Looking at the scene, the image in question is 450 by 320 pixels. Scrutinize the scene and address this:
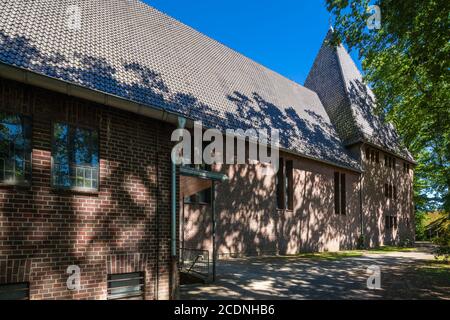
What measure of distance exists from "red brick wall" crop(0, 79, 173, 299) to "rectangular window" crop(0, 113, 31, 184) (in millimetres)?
130

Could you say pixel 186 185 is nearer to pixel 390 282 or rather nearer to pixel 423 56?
pixel 390 282

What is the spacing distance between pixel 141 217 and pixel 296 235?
12317mm

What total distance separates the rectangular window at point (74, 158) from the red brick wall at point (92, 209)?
15cm

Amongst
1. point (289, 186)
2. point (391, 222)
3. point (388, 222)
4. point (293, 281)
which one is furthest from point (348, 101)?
point (293, 281)

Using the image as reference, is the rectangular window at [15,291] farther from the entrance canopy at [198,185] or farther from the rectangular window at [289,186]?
the rectangular window at [289,186]

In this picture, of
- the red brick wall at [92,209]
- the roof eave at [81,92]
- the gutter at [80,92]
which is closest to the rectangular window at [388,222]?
the roof eave at [81,92]

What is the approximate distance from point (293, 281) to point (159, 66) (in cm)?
795

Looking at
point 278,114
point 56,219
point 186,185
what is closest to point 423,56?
point 186,185

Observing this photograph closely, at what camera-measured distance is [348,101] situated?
26219 mm

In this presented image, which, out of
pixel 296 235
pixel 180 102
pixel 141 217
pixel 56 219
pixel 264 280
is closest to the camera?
pixel 56 219

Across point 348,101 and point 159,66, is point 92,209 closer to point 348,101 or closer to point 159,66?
point 159,66

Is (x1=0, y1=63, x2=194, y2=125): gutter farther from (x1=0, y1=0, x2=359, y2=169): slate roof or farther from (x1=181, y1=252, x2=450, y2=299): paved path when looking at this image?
(x1=181, y1=252, x2=450, y2=299): paved path
